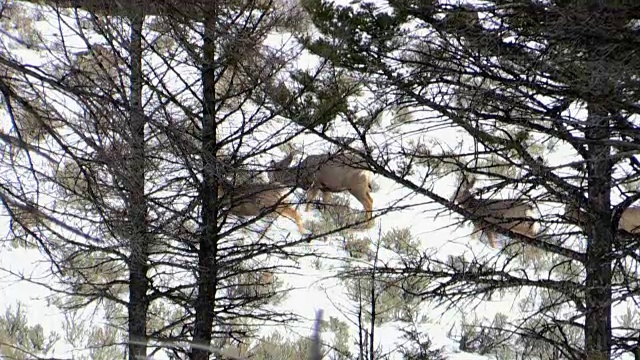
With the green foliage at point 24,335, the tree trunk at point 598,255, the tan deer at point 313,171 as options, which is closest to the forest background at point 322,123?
the tree trunk at point 598,255

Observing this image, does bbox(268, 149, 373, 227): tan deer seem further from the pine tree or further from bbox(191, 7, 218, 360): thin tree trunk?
bbox(191, 7, 218, 360): thin tree trunk

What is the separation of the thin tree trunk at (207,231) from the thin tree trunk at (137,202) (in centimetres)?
57

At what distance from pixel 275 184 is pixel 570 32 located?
4048mm

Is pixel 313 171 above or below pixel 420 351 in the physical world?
above

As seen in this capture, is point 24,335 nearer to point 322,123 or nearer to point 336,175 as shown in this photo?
point 336,175

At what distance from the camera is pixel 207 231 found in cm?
755

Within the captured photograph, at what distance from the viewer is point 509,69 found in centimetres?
593

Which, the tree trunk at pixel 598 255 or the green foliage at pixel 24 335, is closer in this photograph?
the tree trunk at pixel 598 255

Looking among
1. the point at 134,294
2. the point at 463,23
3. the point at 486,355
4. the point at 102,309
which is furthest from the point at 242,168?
the point at 486,355

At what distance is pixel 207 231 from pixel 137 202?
201 cm

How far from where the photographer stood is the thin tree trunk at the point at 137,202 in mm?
4992

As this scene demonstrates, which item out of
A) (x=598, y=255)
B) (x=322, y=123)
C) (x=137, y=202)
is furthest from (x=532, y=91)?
(x=137, y=202)

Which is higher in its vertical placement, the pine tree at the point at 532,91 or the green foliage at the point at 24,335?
the pine tree at the point at 532,91

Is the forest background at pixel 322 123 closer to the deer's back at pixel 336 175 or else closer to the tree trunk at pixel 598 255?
the tree trunk at pixel 598 255
